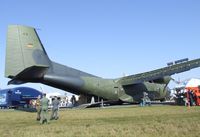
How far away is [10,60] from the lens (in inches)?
1265

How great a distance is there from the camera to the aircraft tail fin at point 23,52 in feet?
105

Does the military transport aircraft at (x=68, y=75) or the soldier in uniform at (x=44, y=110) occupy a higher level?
the military transport aircraft at (x=68, y=75)

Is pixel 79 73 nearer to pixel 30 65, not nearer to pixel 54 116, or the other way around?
pixel 30 65

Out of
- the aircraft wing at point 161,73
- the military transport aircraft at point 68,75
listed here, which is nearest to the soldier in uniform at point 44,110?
the military transport aircraft at point 68,75

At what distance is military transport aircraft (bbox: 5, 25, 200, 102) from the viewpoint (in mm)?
32656

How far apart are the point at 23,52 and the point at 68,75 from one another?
7648mm

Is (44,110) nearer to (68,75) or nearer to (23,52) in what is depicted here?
(23,52)

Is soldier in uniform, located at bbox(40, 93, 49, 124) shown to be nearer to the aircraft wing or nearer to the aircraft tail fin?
the aircraft tail fin

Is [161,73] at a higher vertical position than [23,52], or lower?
lower

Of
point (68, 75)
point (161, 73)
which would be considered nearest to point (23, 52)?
point (68, 75)

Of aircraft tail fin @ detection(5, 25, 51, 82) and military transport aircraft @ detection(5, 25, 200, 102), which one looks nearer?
aircraft tail fin @ detection(5, 25, 51, 82)

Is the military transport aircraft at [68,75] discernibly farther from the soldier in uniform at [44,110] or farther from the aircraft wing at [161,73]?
the soldier in uniform at [44,110]

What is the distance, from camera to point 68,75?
39.8 metres

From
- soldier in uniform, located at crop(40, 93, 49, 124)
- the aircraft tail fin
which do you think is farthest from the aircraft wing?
soldier in uniform, located at crop(40, 93, 49, 124)
